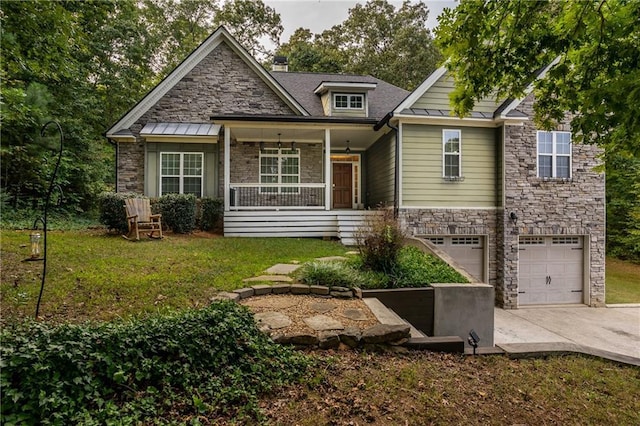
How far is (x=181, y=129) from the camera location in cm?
1120

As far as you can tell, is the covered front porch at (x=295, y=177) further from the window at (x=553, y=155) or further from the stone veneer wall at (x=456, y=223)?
the window at (x=553, y=155)

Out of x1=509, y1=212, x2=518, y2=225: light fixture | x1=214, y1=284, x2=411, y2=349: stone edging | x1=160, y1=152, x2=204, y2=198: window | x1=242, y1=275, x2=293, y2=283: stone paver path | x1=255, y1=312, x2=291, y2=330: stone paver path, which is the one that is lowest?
x1=214, y1=284, x2=411, y2=349: stone edging

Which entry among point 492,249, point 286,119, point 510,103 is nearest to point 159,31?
point 286,119

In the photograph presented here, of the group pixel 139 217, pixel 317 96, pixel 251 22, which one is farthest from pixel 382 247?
pixel 251 22

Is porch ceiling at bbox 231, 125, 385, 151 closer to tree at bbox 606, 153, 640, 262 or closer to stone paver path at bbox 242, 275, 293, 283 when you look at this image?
stone paver path at bbox 242, 275, 293, 283

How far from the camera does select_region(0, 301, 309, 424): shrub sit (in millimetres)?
1874

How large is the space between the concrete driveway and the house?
0.59m

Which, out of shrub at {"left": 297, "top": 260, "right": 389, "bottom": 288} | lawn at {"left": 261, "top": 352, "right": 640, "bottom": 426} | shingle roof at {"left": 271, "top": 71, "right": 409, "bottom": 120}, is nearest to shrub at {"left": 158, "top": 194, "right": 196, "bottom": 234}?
shrub at {"left": 297, "top": 260, "right": 389, "bottom": 288}

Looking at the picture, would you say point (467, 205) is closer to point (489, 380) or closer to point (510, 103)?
point (510, 103)

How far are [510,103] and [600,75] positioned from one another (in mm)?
7527

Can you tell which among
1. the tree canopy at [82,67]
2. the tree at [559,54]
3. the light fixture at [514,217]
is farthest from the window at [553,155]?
A: the tree canopy at [82,67]

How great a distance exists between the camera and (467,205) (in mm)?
10297

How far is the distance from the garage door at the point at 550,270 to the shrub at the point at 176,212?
33.8 feet

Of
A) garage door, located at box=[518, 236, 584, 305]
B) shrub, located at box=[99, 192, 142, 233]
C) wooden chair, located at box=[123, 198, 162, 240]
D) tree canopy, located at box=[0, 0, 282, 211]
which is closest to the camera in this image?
tree canopy, located at box=[0, 0, 282, 211]
